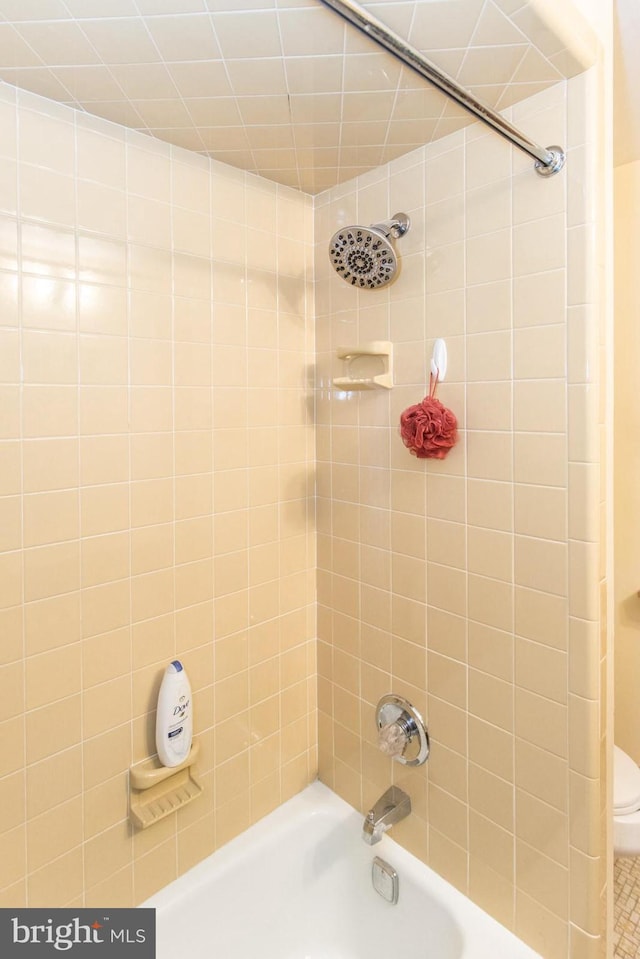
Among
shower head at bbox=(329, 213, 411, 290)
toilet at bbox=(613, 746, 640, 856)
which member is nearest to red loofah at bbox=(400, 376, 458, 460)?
shower head at bbox=(329, 213, 411, 290)

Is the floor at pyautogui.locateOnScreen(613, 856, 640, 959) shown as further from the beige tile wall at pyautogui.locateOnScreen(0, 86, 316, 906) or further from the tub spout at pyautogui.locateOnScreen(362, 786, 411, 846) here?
the beige tile wall at pyautogui.locateOnScreen(0, 86, 316, 906)

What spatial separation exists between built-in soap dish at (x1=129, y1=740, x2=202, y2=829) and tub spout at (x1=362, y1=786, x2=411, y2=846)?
434 mm

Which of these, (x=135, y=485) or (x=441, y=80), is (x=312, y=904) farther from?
(x=441, y=80)

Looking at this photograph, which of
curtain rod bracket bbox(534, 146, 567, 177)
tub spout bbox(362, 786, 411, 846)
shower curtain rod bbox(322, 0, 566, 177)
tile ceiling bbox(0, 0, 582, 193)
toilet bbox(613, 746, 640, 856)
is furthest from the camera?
toilet bbox(613, 746, 640, 856)

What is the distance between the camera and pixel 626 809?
5.09 ft

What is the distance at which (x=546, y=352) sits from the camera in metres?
1.02

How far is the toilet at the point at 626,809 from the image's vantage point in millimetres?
1493

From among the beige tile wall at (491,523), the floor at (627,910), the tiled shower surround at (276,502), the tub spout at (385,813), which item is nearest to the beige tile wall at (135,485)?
the tiled shower surround at (276,502)

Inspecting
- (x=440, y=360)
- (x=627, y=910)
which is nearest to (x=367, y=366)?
A: (x=440, y=360)

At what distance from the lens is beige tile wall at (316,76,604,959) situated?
Answer: 3.26 ft

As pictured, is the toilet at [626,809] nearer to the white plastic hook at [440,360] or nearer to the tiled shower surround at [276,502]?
the tiled shower surround at [276,502]

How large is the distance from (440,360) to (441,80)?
1.84 feet

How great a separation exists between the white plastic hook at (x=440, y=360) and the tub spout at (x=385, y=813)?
1.10m

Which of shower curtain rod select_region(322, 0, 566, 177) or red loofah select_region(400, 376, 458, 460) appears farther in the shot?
red loofah select_region(400, 376, 458, 460)
